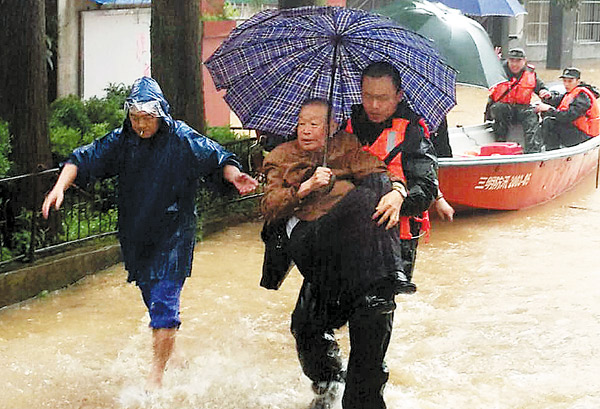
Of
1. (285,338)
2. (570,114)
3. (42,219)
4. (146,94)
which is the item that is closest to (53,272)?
(42,219)

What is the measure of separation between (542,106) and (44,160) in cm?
733

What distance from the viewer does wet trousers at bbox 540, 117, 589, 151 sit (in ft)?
45.8

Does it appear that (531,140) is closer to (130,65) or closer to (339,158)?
(130,65)

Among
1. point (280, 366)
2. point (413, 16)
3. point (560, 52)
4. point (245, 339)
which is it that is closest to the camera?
point (280, 366)

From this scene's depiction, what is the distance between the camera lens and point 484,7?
13.9m

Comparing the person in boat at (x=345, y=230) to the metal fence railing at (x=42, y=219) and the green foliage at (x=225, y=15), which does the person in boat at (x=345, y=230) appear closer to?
the metal fence railing at (x=42, y=219)

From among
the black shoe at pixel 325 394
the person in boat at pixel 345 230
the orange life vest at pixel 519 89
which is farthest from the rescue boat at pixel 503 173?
the person in boat at pixel 345 230

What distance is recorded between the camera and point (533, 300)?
8.64 m

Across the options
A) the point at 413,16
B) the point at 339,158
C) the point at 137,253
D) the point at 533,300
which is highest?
the point at 413,16

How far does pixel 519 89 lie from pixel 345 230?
9372 millimetres

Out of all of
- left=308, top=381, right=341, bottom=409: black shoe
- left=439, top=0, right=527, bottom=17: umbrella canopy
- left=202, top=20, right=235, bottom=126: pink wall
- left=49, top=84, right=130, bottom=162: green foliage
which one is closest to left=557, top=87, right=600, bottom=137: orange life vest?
left=439, top=0, right=527, bottom=17: umbrella canopy

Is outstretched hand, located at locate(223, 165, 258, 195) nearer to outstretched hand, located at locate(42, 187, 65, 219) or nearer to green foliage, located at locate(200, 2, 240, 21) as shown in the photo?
outstretched hand, located at locate(42, 187, 65, 219)

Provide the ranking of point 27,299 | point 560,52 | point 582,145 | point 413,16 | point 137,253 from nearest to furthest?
1. point 137,253
2. point 27,299
3. point 413,16
4. point 582,145
5. point 560,52

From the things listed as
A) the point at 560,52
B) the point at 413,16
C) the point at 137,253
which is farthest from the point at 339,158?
the point at 560,52
